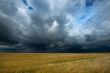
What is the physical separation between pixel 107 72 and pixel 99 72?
105 cm

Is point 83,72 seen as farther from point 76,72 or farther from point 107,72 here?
point 107,72

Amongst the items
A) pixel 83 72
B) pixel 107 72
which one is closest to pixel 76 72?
pixel 83 72

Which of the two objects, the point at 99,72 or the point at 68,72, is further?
the point at 68,72

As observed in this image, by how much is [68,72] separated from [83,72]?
Answer: 2190mm

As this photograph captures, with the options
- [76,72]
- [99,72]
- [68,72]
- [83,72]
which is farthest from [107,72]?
[68,72]

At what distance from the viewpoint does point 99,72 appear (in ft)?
49.8

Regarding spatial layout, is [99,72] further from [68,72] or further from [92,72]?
[68,72]

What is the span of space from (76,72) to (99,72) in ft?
10.5

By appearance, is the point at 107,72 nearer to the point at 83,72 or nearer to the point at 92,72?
the point at 92,72

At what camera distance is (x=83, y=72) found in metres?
15.9

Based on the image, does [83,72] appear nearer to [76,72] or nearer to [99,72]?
[76,72]

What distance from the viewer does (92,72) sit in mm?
15539

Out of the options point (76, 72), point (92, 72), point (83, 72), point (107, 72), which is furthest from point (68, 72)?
point (107, 72)

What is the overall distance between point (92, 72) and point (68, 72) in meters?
3.44
